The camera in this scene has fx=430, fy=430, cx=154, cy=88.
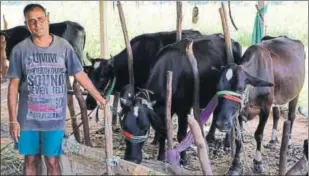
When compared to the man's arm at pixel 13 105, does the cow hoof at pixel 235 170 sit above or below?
below

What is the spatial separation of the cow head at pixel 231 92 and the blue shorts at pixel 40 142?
1.76 m

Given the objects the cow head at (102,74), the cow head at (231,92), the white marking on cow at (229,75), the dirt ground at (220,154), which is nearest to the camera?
the dirt ground at (220,154)

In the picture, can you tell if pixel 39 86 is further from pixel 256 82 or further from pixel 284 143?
pixel 256 82

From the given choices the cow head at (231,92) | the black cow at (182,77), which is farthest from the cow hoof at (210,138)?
the cow head at (231,92)

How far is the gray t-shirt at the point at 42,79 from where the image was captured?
353cm

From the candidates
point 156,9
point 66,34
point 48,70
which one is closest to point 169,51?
point 48,70

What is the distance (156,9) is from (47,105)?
12.2m

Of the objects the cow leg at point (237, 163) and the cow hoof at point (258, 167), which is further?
the cow hoof at point (258, 167)

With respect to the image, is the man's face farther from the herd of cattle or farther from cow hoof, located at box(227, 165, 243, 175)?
cow hoof, located at box(227, 165, 243, 175)

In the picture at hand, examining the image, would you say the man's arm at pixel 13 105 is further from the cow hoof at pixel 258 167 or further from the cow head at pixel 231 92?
the cow hoof at pixel 258 167

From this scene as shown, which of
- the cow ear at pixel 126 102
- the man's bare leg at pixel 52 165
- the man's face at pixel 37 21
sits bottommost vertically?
the man's bare leg at pixel 52 165

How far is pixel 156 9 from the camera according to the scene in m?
15.4

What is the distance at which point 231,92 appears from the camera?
15.3 ft

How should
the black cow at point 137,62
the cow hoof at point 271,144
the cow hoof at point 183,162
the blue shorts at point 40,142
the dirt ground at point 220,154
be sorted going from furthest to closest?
1. the black cow at point 137,62
2. the cow hoof at point 271,144
3. the cow hoof at point 183,162
4. the dirt ground at point 220,154
5. the blue shorts at point 40,142
